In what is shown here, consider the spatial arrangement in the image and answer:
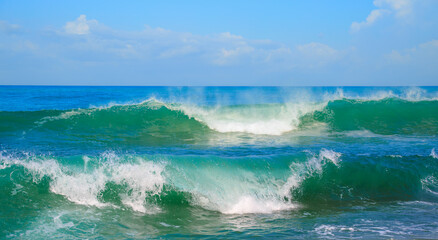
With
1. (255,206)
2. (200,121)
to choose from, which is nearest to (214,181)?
(255,206)

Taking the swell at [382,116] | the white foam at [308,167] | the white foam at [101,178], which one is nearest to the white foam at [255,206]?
the white foam at [308,167]

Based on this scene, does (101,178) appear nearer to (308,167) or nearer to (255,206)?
(255,206)

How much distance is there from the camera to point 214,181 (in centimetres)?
772

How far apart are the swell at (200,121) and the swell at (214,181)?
4350mm

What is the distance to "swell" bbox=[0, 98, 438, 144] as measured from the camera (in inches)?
521

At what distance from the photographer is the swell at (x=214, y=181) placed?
6953mm

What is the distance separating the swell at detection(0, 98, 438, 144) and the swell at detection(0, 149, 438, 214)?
435cm

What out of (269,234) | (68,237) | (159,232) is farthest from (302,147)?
(68,237)

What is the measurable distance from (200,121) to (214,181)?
8031 millimetres

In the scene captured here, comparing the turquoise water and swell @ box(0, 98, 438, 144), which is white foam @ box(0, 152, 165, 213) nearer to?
the turquoise water

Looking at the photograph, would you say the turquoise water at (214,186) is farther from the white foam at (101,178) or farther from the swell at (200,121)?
the swell at (200,121)

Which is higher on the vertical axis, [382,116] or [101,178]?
[382,116]

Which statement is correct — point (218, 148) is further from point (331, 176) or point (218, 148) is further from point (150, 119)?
point (150, 119)

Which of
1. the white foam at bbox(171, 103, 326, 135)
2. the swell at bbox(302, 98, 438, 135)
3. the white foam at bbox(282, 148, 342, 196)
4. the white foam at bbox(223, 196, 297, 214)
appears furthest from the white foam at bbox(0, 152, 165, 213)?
the swell at bbox(302, 98, 438, 135)
